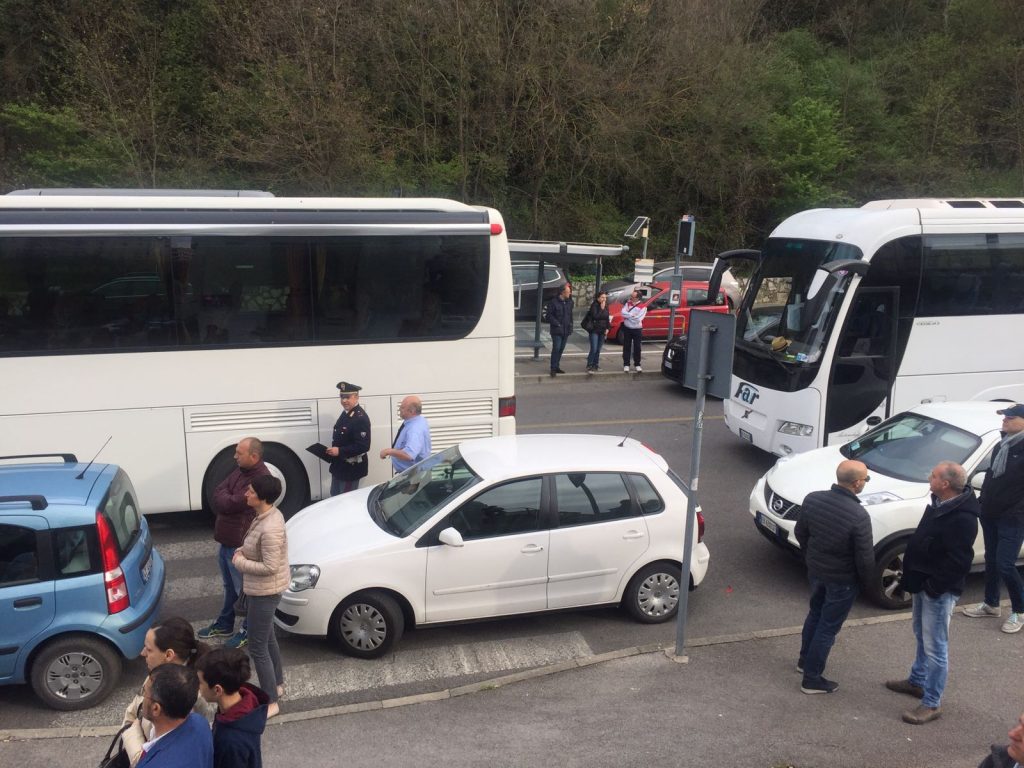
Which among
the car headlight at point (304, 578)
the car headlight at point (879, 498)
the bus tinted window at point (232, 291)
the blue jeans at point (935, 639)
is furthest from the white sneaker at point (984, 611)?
the bus tinted window at point (232, 291)

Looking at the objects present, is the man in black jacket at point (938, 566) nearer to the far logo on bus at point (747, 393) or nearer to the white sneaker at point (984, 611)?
the white sneaker at point (984, 611)

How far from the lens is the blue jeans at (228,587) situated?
6.83m

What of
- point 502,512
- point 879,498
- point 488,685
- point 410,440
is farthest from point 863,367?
point 488,685

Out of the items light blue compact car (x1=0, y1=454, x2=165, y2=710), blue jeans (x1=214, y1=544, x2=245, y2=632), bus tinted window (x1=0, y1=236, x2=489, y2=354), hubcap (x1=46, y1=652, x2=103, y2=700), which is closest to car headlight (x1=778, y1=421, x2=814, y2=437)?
bus tinted window (x1=0, y1=236, x2=489, y2=354)

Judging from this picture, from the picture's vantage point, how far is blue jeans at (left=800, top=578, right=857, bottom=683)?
6.03 meters

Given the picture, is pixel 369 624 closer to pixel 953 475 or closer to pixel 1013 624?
pixel 953 475

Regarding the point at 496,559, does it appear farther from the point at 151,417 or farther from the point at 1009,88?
the point at 1009,88

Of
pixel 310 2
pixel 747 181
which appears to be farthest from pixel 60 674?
pixel 747 181

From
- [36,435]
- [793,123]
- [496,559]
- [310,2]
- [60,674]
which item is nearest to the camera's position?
[60,674]

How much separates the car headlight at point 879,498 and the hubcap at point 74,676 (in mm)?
6293

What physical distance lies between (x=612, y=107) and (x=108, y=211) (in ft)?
71.9

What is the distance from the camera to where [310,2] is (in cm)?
2519

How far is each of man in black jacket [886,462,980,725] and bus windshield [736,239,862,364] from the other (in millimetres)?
5274

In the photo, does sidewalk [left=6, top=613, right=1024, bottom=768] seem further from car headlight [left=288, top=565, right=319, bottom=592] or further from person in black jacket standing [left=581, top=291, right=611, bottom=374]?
person in black jacket standing [left=581, top=291, right=611, bottom=374]
